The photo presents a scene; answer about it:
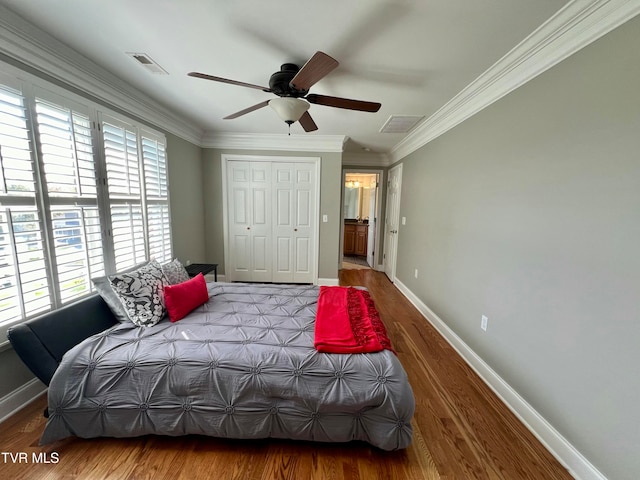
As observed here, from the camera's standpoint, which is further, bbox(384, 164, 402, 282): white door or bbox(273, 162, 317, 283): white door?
bbox(384, 164, 402, 282): white door

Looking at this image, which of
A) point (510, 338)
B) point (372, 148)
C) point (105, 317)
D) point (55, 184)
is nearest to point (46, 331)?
point (105, 317)

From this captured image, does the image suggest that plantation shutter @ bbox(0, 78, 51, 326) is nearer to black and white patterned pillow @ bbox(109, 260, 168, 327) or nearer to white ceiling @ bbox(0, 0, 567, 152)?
black and white patterned pillow @ bbox(109, 260, 168, 327)

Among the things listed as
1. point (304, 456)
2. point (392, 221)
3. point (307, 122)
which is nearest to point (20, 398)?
point (304, 456)

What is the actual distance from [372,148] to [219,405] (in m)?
4.18

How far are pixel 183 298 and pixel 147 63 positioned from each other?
183cm

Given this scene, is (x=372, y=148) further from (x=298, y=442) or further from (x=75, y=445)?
(x=75, y=445)

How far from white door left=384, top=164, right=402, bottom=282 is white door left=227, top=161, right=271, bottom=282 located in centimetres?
220

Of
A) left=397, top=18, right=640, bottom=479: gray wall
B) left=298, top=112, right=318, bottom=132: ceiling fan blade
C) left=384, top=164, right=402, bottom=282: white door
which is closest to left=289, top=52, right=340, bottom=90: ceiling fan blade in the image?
left=298, top=112, right=318, bottom=132: ceiling fan blade

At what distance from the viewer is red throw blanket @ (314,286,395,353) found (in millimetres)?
1439

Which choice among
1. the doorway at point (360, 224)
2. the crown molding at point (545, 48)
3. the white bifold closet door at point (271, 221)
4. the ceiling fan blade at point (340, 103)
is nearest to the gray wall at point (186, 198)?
the white bifold closet door at point (271, 221)

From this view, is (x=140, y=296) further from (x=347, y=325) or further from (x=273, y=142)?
(x=273, y=142)

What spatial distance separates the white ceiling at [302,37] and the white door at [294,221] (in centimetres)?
160

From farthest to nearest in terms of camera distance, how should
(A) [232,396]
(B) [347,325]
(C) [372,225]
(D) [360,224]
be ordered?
(D) [360,224] < (C) [372,225] < (B) [347,325] < (A) [232,396]

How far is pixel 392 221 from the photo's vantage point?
452 cm
